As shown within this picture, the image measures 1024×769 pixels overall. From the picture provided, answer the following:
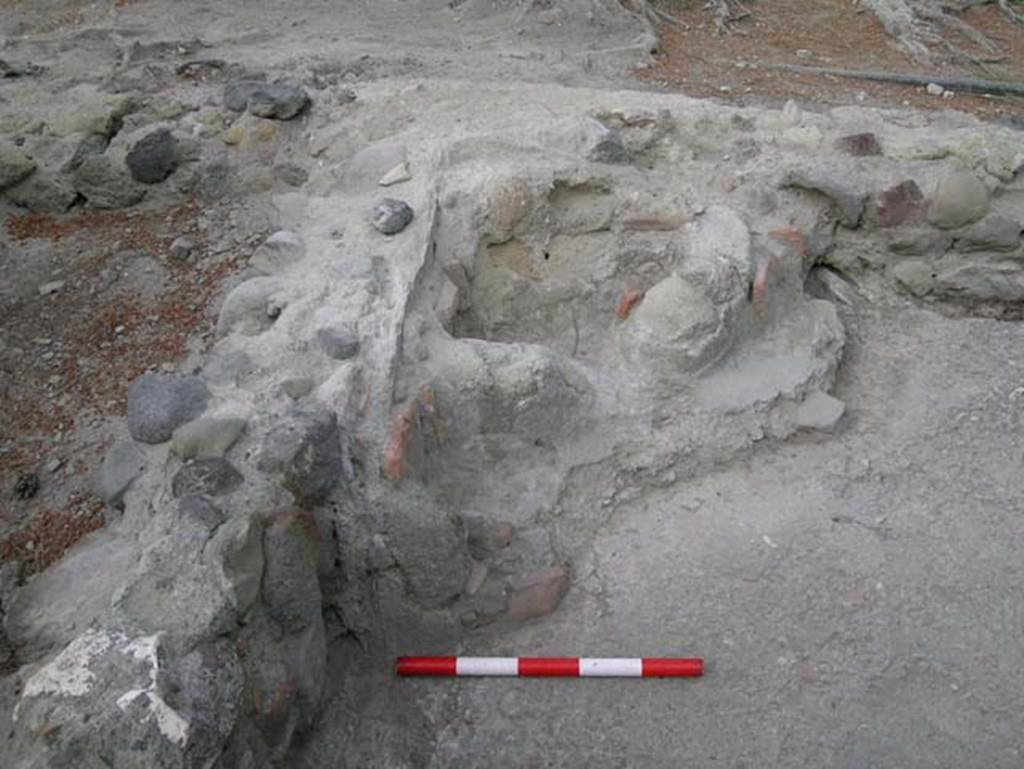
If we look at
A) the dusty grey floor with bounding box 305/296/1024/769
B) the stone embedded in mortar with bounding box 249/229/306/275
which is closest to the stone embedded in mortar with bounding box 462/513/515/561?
the dusty grey floor with bounding box 305/296/1024/769

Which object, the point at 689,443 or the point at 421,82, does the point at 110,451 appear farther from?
the point at 421,82

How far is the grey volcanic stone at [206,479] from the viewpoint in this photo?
7.73ft

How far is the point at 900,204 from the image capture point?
399 centimetres

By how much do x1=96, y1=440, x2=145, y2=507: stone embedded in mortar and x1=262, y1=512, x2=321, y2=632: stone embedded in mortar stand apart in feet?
1.60

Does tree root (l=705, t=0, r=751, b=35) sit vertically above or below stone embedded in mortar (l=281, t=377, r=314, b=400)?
below

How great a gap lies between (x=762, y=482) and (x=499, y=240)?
1362mm

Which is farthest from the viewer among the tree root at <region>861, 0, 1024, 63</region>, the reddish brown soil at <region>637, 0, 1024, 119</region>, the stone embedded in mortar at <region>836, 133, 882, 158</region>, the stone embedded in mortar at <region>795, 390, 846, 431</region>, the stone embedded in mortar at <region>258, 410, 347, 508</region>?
the tree root at <region>861, 0, 1024, 63</region>

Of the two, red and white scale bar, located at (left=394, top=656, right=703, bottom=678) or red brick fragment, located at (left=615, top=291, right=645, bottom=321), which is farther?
red brick fragment, located at (left=615, top=291, right=645, bottom=321)

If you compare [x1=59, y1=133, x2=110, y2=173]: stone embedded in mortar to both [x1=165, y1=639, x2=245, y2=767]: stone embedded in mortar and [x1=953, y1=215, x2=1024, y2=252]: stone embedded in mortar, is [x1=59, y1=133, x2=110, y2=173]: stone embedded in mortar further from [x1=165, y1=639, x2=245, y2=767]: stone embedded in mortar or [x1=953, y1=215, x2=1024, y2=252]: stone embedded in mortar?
[x1=953, y1=215, x2=1024, y2=252]: stone embedded in mortar

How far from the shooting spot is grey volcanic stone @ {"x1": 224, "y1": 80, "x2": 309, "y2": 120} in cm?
418

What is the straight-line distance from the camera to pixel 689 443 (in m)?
3.39

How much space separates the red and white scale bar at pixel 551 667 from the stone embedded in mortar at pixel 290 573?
46 cm

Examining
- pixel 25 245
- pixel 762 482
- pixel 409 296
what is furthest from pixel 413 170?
pixel 762 482

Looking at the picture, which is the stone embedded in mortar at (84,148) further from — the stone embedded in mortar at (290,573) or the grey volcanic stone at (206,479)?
the stone embedded in mortar at (290,573)
